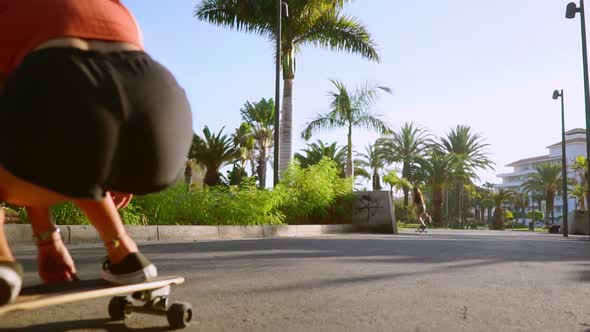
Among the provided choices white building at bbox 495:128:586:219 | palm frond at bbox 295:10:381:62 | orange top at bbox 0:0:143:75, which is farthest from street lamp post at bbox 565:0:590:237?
white building at bbox 495:128:586:219

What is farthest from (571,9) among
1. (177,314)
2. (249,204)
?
(177,314)

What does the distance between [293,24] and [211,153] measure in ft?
71.2

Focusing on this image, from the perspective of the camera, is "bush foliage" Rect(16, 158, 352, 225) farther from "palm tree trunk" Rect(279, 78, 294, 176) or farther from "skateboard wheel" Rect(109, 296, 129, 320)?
"skateboard wheel" Rect(109, 296, 129, 320)

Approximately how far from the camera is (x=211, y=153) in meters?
41.6

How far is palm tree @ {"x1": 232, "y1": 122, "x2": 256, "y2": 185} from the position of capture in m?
45.6

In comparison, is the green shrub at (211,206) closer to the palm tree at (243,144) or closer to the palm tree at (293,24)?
the palm tree at (293,24)

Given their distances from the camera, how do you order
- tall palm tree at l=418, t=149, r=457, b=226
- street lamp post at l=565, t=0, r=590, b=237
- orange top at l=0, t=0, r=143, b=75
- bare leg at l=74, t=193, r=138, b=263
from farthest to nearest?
1. tall palm tree at l=418, t=149, r=457, b=226
2. street lamp post at l=565, t=0, r=590, b=237
3. bare leg at l=74, t=193, r=138, b=263
4. orange top at l=0, t=0, r=143, b=75

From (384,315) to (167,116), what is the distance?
1518mm

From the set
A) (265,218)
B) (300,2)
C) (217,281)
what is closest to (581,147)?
(300,2)

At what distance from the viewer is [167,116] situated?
5.35ft

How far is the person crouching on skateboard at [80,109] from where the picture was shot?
1.39m

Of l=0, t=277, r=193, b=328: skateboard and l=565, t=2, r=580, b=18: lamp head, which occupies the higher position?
l=565, t=2, r=580, b=18: lamp head

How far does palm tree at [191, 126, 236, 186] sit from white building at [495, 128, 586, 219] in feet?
270

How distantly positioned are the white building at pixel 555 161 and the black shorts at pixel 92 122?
114 metres
